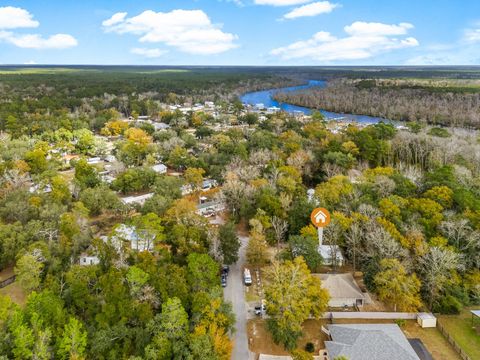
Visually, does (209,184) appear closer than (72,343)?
No

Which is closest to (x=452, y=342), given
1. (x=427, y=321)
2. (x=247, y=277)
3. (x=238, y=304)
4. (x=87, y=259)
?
(x=427, y=321)

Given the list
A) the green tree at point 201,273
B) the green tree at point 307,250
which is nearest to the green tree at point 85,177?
the green tree at point 201,273

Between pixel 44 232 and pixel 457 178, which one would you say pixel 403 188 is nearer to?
pixel 457 178

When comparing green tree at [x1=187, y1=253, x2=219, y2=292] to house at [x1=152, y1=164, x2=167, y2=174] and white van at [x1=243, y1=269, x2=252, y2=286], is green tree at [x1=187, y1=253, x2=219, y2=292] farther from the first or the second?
house at [x1=152, y1=164, x2=167, y2=174]

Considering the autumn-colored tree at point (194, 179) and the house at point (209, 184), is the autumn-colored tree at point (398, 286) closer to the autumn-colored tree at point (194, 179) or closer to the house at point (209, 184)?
the autumn-colored tree at point (194, 179)

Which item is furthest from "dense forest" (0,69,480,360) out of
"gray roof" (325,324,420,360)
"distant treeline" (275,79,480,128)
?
"distant treeline" (275,79,480,128)

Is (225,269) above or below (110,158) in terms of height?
below

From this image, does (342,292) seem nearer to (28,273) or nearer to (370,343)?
(370,343)

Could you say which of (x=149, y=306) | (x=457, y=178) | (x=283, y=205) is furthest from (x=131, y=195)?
(x=457, y=178)
